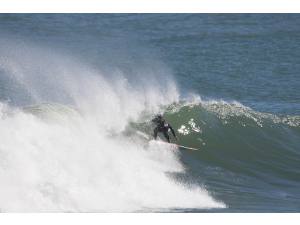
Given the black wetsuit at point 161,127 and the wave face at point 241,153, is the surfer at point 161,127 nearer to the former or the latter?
the black wetsuit at point 161,127

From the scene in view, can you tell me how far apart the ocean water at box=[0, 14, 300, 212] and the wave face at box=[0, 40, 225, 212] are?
0.12 ft

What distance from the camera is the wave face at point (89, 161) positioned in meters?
16.4

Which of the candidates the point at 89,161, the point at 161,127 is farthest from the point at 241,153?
the point at 89,161

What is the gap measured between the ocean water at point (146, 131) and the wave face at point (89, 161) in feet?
0.12

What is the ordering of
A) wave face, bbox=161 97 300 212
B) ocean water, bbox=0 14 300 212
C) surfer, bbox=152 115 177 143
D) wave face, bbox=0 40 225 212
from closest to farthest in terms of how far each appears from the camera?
wave face, bbox=0 40 225 212 < ocean water, bbox=0 14 300 212 < wave face, bbox=161 97 300 212 < surfer, bbox=152 115 177 143

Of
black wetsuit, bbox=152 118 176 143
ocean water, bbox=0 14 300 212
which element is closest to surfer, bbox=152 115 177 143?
black wetsuit, bbox=152 118 176 143

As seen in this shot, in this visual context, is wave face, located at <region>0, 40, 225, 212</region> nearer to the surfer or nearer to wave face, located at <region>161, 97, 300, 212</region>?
the surfer

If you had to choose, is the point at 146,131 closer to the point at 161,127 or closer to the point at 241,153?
the point at 161,127

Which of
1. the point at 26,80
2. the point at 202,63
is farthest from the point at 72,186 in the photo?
the point at 202,63

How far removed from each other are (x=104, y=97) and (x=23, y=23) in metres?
24.8

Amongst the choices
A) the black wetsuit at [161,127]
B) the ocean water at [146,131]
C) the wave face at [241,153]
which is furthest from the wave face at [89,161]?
the wave face at [241,153]

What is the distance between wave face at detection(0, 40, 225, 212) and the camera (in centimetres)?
1642
